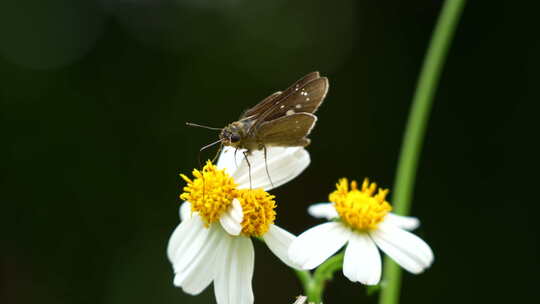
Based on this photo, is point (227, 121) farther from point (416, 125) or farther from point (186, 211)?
point (186, 211)

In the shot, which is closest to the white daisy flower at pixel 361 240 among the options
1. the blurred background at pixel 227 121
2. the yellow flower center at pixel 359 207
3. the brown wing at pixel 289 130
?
the yellow flower center at pixel 359 207

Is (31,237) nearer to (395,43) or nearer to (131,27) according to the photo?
(131,27)

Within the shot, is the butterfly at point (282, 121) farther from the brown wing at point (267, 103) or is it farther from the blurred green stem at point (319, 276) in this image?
the blurred green stem at point (319, 276)

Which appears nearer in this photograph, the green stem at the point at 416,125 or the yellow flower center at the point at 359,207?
the yellow flower center at the point at 359,207

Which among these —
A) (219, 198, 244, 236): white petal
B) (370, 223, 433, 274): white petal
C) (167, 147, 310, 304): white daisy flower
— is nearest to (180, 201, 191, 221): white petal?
(167, 147, 310, 304): white daisy flower

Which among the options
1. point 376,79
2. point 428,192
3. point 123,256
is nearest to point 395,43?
point 376,79
